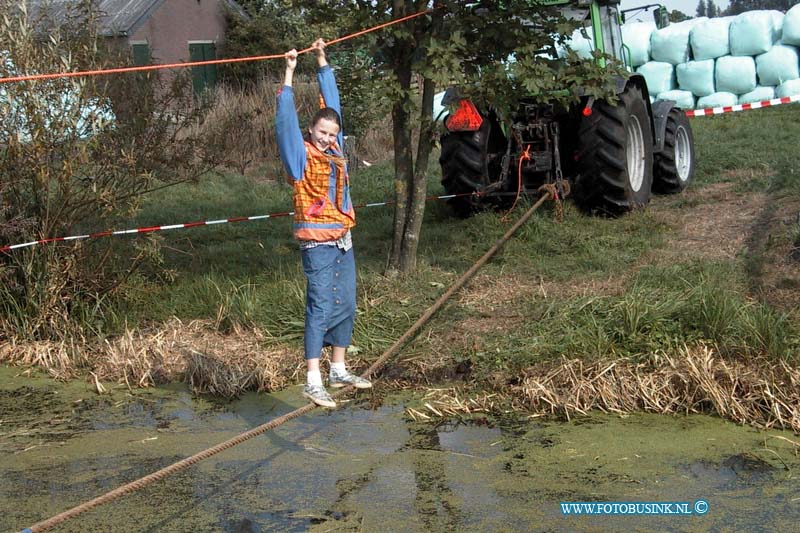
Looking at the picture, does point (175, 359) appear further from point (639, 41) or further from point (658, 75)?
point (639, 41)

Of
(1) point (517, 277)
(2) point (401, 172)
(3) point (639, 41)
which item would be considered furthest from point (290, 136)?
(3) point (639, 41)

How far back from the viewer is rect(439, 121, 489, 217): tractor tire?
9.92 metres

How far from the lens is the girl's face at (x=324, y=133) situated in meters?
5.40

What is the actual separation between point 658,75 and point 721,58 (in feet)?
4.00

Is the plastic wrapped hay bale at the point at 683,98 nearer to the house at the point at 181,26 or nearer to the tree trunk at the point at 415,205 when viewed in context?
the house at the point at 181,26

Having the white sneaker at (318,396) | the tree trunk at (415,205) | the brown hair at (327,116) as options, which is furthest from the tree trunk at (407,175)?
the white sneaker at (318,396)

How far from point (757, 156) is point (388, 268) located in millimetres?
5996

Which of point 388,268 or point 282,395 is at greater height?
point 388,268

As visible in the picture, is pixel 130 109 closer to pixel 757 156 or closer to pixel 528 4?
pixel 528 4

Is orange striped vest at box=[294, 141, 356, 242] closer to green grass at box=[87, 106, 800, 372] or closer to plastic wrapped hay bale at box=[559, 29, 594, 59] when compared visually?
green grass at box=[87, 106, 800, 372]

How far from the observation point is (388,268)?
8328 mm

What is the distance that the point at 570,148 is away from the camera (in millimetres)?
10164

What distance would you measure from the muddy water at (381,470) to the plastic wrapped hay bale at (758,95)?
14.8m

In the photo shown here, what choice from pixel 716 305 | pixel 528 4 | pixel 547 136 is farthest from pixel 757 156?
pixel 716 305
